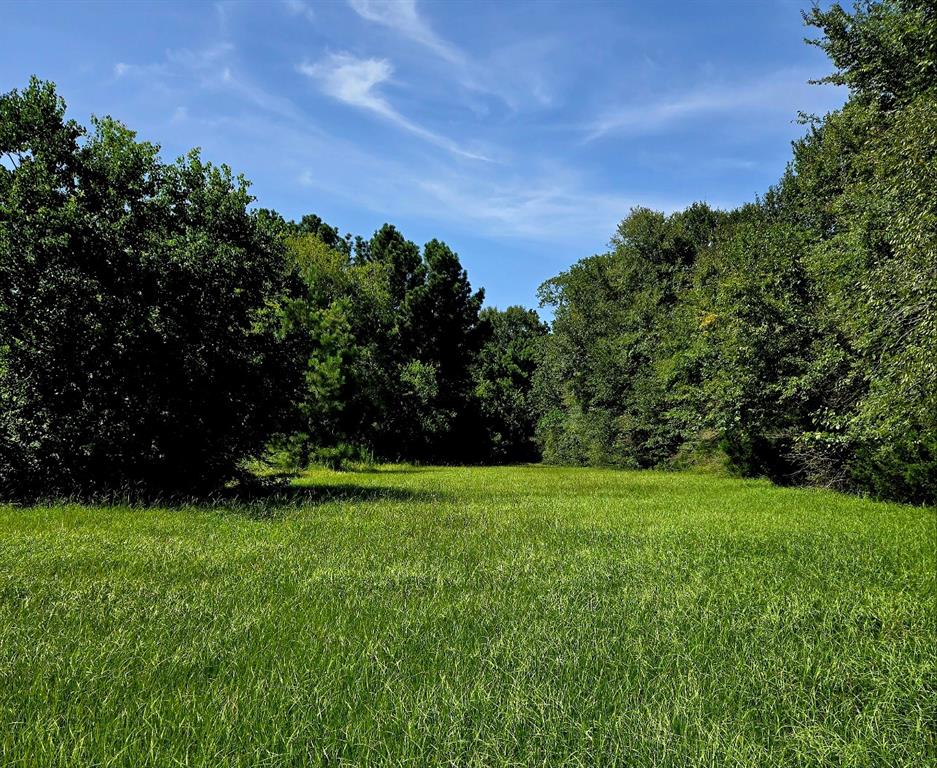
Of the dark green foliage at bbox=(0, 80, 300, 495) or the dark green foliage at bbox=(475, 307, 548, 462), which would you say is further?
the dark green foliage at bbox=(475, 307, 548, 462)

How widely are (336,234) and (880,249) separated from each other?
48581mm

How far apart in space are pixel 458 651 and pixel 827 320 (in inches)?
672

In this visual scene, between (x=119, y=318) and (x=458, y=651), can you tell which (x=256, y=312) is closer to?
(x=119, y=318)

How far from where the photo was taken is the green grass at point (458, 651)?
2920 millimetres

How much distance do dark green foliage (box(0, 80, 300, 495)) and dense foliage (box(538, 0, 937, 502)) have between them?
45.0 ft

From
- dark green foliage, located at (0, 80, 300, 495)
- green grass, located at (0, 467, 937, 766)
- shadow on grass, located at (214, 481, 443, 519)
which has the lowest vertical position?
shadow on grass, located at (214, 481, 443, 519)

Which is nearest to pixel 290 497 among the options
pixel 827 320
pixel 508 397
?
pixel 827 320

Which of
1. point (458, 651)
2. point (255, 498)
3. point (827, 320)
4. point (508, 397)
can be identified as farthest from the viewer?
point (508, 397)

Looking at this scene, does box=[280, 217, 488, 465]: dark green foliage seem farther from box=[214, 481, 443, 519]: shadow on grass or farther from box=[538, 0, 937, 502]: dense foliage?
box=[214, 481, 443, 519]: shadow on grass

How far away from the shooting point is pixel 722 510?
1321 cm

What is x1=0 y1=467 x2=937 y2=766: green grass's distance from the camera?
9.58ft

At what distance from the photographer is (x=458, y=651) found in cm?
404

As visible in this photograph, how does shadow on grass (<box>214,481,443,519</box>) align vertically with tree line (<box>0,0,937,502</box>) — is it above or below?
below

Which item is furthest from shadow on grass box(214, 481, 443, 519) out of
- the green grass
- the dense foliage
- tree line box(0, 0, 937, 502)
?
the dense foliage
